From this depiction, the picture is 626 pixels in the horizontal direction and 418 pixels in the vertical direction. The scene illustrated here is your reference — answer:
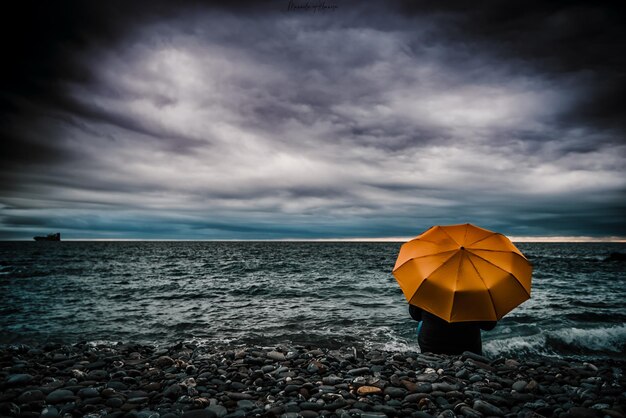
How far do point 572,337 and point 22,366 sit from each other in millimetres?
14466

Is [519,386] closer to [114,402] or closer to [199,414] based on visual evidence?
[199,414]

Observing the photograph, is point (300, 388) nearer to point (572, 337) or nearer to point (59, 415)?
point (59, 415)

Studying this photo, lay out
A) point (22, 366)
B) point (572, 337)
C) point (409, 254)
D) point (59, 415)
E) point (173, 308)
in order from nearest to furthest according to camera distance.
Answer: point (59, 415)
point (409, 254)
point (22, 366)
point (572, 337)
point (173, 308)

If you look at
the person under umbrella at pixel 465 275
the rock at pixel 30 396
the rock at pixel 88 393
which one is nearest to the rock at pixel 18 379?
the rock at pixel 30 396

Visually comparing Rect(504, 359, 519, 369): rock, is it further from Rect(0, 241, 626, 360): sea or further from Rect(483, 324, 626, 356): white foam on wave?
Rect(0, 241, 626, 360): sea

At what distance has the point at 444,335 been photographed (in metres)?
6.30

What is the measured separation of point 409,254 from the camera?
580 centimetres

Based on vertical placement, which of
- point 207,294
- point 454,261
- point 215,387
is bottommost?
point 207,294

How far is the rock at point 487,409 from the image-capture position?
4333mm

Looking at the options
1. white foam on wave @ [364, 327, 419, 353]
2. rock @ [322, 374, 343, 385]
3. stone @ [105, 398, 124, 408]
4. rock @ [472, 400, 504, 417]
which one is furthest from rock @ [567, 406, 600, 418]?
stone @ [105, 398, 124, 408]

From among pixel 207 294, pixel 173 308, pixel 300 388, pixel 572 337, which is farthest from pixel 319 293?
pixel 300 388

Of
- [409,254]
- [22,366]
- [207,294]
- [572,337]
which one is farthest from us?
[207,294]

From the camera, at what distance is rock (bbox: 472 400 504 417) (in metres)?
4.33

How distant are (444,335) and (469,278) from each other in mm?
1764
